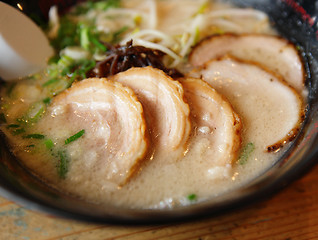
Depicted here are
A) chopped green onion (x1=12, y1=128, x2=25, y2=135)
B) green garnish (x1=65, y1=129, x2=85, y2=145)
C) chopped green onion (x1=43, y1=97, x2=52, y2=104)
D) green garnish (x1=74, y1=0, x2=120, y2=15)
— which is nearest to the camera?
green garnish (x1=65, y1=129, x2=85, y2=145)

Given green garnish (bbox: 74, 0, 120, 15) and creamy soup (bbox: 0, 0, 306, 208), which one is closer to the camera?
creamy soup (bbox: 0, 0, 306, 208)

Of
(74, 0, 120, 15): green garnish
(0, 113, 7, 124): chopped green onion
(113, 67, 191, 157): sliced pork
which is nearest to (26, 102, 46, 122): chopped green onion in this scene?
(0, 113, 7, 124): chopped green onion

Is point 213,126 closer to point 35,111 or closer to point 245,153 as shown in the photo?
point 245,153

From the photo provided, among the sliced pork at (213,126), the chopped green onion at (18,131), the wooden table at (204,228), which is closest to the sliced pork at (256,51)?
the sliced pork at (213,126)

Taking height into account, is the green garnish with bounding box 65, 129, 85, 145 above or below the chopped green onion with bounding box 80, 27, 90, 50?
below

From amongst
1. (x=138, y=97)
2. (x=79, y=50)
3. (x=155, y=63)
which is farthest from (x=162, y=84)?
(x=79, y=50)

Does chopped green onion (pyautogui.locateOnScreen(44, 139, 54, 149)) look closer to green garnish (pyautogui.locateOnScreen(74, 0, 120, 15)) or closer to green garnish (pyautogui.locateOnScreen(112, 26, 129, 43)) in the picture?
green garnish (pyautogui.locateOnScreen(112, 26, 129, 43))

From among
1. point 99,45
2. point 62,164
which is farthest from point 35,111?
point 99,45

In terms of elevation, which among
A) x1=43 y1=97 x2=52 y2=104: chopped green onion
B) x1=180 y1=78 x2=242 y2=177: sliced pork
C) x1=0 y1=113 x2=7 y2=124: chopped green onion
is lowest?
x1=0 y1=113 x2=7 y2=124: chopped green onion
